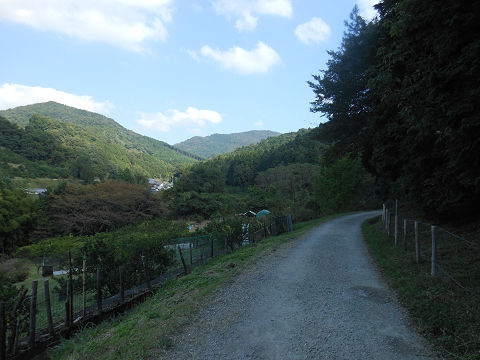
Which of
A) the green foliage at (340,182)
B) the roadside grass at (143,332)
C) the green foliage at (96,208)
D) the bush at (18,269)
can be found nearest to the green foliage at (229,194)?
the green foliage at (340,182)

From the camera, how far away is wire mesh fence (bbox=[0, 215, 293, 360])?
5.69m

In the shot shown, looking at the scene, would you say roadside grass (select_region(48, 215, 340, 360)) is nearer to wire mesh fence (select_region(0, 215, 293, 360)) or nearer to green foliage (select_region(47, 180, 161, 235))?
wire mesh fence (select_region(0, 215, 293, 360))

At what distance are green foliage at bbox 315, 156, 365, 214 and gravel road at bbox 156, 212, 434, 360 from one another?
27.5 meters

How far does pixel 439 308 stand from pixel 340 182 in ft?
101

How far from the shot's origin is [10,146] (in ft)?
293

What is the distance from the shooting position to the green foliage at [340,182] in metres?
34.2

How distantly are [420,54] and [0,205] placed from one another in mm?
43071

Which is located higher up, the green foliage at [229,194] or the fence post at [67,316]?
the green foliage at [229,194]

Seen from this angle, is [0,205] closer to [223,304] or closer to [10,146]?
[223,304]

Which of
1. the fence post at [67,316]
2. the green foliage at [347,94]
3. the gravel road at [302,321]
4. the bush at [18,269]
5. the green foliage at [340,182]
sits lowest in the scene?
the bush at [18,269]

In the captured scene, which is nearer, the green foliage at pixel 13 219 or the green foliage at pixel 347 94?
the green foliage at pixel 347 94

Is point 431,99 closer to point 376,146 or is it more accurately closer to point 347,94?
point 376,146

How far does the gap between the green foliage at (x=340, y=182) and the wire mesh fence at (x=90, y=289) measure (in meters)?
22.6

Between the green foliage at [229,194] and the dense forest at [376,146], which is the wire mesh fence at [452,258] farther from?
the green foliage at [229,194]
